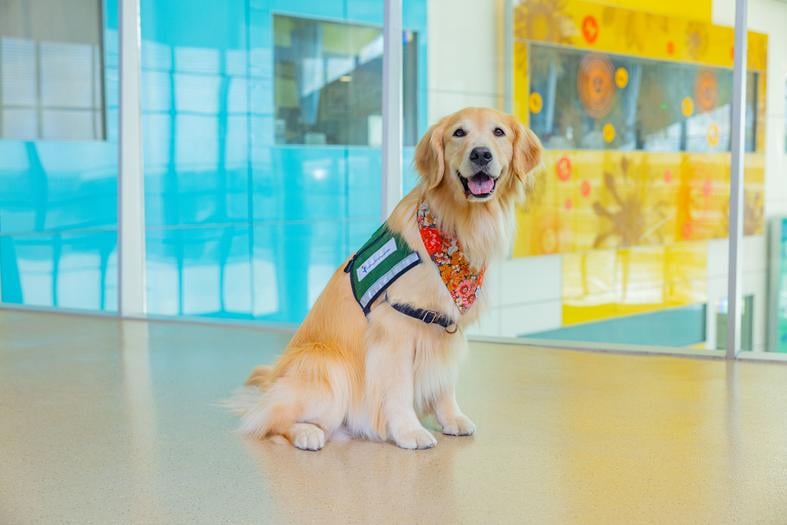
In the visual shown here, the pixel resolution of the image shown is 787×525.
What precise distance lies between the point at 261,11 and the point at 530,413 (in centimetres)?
334

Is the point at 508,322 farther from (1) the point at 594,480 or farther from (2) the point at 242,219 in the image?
(1) the point at 594,480


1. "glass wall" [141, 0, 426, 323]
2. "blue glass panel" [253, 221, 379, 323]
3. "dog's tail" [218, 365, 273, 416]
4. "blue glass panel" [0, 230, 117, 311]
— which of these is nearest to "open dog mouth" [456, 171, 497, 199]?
"dog's tail" [218, 365, 273, 416]

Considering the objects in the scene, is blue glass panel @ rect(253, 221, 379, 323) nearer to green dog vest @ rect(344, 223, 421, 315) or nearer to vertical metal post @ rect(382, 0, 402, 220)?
vertical metal post @ rect(382, 0, 402, 220)

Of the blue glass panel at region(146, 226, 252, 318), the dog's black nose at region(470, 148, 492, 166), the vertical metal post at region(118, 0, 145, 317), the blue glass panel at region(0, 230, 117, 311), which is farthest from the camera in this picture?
the blue glass panel at region(0, 230, 117, 311)

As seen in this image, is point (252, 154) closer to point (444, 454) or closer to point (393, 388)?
point (393, 388)

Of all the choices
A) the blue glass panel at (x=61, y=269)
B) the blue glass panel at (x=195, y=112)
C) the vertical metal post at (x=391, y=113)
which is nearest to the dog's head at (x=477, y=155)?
the vertical metal post at (x=391, y=113)

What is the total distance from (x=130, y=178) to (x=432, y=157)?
305 cm

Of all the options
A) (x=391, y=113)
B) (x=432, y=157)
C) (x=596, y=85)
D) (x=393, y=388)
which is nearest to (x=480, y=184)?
(x=432, y=157)

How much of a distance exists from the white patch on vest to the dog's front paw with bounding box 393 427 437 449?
46 centimetres

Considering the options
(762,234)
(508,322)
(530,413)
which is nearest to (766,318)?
(762,234)

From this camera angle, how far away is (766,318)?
15.3ft

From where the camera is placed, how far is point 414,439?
8.23 ft

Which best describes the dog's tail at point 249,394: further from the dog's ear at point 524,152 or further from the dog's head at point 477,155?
the dog's ear at point 524,152

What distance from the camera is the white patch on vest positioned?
Result: 8.46 feet
